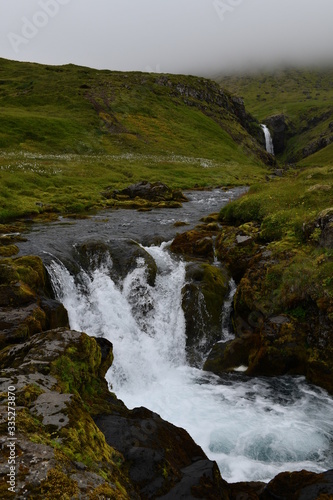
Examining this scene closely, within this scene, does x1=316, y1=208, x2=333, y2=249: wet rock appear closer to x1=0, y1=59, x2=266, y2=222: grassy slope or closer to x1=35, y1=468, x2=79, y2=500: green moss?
x1=35, y1=468, x2=79, y2=500: green moss

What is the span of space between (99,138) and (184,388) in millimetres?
80993

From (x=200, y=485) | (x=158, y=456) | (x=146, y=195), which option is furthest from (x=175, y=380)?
(x=146, y=195)

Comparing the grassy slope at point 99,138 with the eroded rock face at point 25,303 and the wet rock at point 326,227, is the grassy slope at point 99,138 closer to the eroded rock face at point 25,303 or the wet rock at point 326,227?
the eroded rock face at point 25,303

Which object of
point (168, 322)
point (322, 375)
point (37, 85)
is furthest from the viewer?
point (37, 85)

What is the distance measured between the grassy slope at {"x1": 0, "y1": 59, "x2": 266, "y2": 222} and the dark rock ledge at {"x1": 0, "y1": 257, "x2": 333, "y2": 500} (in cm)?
2645

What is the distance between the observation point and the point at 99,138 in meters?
86.9

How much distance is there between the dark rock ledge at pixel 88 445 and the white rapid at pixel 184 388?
9.54 ft

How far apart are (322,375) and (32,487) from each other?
41.6 feet

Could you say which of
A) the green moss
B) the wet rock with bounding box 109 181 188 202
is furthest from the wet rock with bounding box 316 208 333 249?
the wet rock with bounding box 109 181 188 202

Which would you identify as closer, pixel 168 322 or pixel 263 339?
pixel 263 339

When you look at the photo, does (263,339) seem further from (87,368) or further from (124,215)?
(124,215)

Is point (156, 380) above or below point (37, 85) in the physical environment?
below

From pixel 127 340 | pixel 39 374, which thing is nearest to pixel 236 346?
pixel 127 340

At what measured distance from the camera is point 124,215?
1422 inches
